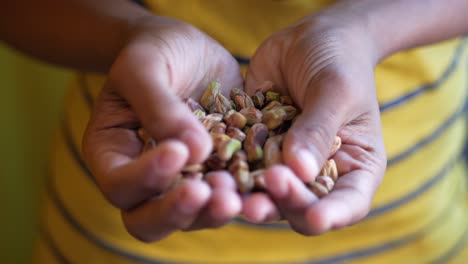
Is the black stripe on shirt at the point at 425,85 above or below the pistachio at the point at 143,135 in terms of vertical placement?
below

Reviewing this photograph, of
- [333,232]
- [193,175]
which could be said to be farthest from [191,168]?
[333,232]

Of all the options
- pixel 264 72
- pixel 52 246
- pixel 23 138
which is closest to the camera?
pixel 264 72

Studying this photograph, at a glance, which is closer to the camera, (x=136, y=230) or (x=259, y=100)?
(x=136, y=230)

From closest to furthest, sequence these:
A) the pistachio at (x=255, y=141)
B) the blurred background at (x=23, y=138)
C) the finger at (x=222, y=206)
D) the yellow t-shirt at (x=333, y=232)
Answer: the finger at (x=222, y=206), the pistachio at (x=255, y=141), the yellow t-shirt at (x=333, y=232), the blurred background at (x=23, y=138)

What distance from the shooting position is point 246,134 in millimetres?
570

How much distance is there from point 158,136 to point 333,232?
0.31 metres

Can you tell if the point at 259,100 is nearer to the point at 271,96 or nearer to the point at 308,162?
the point at 271,96

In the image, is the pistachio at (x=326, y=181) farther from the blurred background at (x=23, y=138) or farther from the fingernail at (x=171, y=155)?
the blurred background at (x=23, y=138)

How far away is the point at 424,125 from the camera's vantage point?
2.40 feet

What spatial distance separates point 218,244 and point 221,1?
0.94 ft

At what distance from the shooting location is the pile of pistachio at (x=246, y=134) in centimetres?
49

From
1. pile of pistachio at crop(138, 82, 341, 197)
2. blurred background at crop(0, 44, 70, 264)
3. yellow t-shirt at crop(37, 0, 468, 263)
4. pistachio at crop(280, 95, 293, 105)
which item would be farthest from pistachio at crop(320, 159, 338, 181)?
blurred background at crop(0, 44, 70, 264)

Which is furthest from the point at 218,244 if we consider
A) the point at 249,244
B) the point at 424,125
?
the point at 424,125

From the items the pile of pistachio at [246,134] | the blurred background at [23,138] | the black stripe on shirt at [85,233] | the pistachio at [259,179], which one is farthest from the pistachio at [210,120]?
the blurred background at [23,138]
